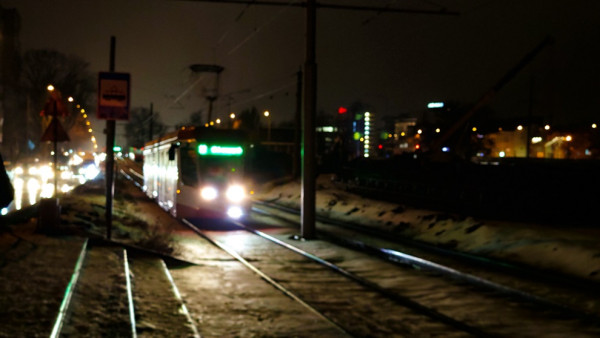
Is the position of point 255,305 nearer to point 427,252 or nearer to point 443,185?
point 427,252

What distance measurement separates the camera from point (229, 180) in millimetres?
21625

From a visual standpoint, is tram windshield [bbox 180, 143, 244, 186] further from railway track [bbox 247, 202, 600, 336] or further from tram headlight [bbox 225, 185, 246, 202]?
railway track [bbox 247, 202, 600, 336]

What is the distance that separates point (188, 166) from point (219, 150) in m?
1.20

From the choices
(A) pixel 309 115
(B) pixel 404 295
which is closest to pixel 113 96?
(A) pixel 309 115

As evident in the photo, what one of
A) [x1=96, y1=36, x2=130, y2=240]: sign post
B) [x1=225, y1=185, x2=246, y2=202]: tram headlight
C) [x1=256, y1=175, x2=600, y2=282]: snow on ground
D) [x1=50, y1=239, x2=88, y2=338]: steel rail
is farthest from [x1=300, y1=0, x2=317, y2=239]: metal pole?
[x1=50, y1=239, x2=88, y2=338]: steel rail

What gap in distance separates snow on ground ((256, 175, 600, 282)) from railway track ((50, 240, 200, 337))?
746cm

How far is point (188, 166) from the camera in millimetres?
21234

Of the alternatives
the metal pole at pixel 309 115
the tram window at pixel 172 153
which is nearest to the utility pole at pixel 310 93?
the metal pole at pixel 309 115

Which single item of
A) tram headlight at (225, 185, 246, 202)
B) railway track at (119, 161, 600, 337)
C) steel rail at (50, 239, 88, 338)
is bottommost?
railway track at (119, 161, 600, 337)

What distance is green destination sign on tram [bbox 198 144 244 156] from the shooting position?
21.4 meters

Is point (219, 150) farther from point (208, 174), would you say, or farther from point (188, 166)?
point (188, 166)

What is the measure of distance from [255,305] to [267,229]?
11875mm

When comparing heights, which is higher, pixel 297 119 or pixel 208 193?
pixel 297 119

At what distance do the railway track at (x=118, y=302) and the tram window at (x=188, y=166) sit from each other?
28.7 ft
